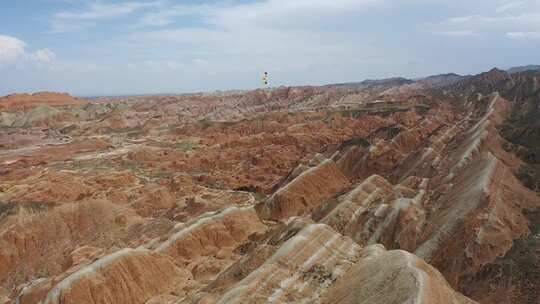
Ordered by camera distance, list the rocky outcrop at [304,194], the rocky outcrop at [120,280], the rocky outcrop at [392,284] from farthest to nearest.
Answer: the rocky outcrop at [304,194] → the rocky outcrop at [120,280] → the rocky outcrop at [392,284]

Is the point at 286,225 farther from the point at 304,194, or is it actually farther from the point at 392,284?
the point at 304,194

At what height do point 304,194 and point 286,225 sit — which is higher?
point 286,225

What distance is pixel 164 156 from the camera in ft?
327

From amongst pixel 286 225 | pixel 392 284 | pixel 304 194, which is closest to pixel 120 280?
pixel 286 225

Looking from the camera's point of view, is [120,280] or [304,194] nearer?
[120,280]

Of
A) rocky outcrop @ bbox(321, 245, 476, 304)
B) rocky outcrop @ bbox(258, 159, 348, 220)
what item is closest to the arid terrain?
rocky outcrop @ bbox(321, 245, 476, 304)

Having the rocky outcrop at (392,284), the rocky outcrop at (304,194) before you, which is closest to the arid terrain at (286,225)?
the rocky outcrop at (392,284)

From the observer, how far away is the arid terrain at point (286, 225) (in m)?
29.5

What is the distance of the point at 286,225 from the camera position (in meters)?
39.6

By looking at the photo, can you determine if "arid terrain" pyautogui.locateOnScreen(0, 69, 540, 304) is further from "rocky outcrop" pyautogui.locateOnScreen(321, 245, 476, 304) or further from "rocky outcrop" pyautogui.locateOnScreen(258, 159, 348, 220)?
"rocky outcrop" pyautogui.locateOnScreen(258, 159, 348, 220)

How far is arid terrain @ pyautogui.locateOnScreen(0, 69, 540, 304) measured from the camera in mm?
29453

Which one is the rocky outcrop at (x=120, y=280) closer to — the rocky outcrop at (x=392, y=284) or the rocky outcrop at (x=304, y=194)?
the rocky outcrop at (x=392, y=284)

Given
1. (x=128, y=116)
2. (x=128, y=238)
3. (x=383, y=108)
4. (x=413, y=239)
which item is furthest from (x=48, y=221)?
(x=128, y=116)

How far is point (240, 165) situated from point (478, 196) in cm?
5302
